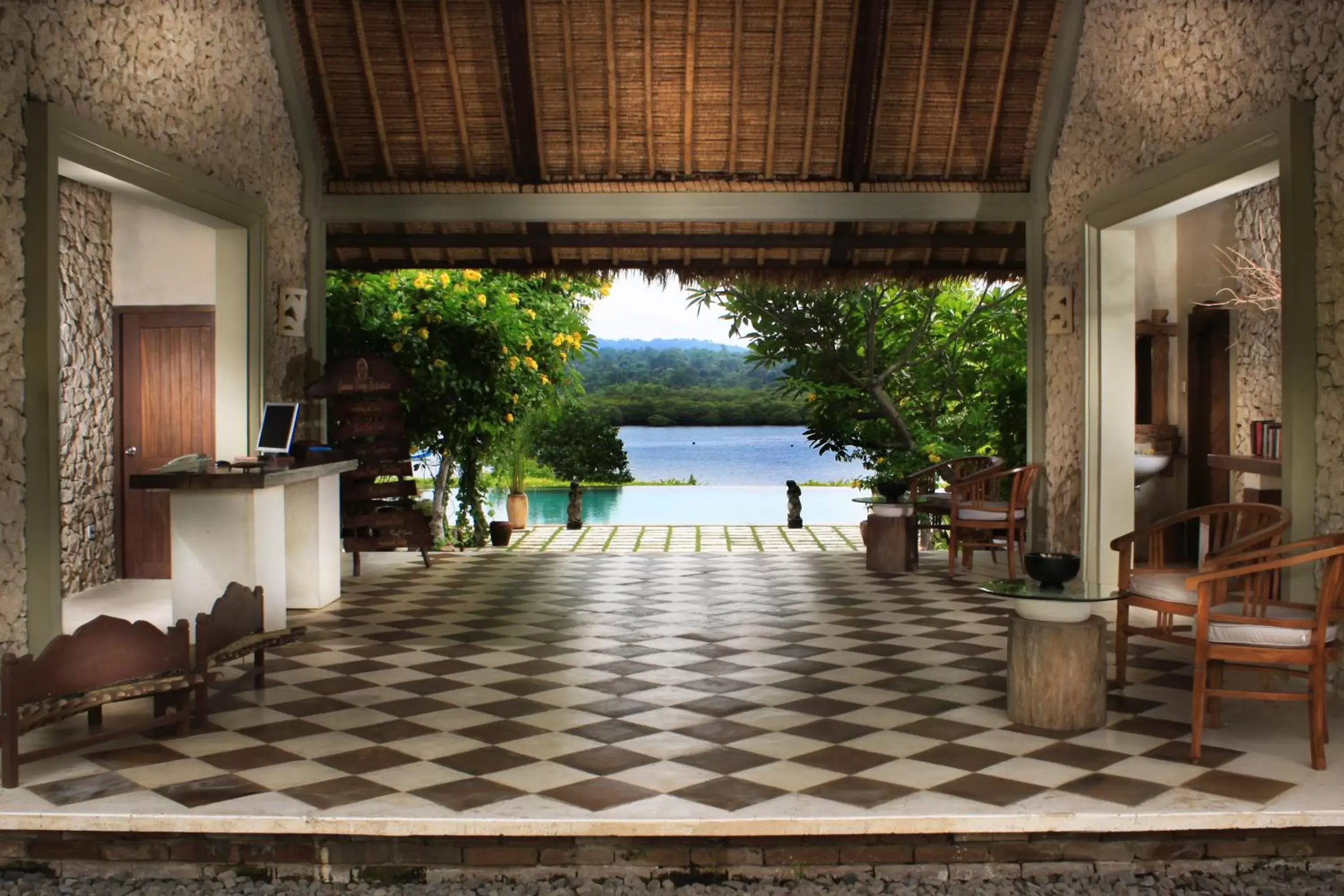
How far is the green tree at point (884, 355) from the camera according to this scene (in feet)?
37.1

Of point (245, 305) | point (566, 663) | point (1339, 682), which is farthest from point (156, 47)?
point (1339, 682)

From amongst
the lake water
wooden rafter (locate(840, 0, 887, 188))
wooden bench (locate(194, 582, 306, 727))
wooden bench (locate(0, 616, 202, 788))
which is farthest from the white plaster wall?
the lake water

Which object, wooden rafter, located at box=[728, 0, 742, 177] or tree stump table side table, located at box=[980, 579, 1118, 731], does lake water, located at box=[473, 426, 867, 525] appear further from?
tree stump table side table, located at box=[980, 579, 1118, 731]

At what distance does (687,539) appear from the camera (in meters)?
11.0

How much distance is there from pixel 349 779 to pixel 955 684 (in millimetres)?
2643

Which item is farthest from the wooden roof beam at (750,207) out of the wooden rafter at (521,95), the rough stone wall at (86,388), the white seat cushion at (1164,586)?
the white seat cushion at (1164,586)

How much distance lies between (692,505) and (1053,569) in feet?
35.2

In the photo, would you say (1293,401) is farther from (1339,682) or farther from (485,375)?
(485,375)

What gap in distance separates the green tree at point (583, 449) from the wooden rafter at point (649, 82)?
9.90 metres

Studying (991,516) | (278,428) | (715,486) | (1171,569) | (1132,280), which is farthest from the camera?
(715,486)

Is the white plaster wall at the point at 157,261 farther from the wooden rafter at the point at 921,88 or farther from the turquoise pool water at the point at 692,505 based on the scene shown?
the turquoise pool water at the point at 692,505

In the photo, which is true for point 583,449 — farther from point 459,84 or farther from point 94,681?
point 94,681

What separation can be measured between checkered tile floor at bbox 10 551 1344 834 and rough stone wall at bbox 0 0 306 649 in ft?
4.06

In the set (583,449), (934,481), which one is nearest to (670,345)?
(583,449)
